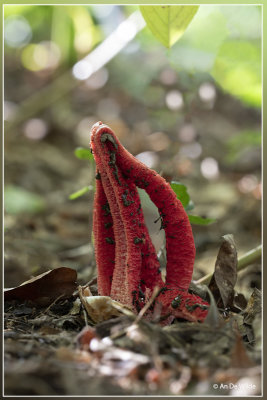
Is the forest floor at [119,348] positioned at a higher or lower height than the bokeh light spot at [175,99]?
lower

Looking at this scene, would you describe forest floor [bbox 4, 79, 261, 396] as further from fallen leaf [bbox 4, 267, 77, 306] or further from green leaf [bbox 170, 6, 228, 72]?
green leaf [bbox 170, 6, 228, 72]

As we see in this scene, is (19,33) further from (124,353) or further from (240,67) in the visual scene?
(124,353)

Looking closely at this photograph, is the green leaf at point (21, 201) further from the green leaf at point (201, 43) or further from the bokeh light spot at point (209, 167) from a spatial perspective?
the green leaf at point (201, 43)

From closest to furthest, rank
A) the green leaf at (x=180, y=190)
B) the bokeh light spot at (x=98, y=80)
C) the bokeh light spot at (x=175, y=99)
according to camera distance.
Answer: the green leaf at (x=180, y=190) → the bokeh light spot at (x=175, y=99) → the bokeh light spot at (x=98, y=80)

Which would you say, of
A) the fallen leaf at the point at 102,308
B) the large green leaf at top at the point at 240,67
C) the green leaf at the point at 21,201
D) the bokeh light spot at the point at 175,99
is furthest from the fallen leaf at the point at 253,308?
the green leaf at the point at 21,201

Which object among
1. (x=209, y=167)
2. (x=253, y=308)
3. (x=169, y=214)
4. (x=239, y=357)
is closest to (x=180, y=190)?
(x=169, y=214)

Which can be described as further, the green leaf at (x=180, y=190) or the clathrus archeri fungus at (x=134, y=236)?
the green leaf at (x=180, y=190)
